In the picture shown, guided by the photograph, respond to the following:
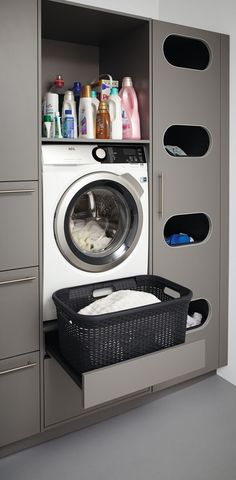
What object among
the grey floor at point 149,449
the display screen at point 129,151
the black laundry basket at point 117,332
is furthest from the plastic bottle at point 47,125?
the grey floor at point 149,449

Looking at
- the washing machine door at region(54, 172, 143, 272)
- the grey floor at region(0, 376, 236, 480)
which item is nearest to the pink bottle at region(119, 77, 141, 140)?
the washing machine door at region(54, 172, 143, 272)

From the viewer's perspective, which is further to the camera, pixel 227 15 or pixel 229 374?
pixel 229 374

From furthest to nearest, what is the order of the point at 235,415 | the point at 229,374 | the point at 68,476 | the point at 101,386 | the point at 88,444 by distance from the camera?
the point at 229,374 → the point at 235,415 → the point at 88,444 → the point at 68,476 → the point at 101,386

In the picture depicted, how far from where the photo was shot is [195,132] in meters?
2.74

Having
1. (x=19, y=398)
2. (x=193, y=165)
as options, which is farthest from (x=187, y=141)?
(x=19, y=398)

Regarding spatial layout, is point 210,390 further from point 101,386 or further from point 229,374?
point 101,386

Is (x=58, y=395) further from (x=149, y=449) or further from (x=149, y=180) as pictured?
(x=149, y=180)

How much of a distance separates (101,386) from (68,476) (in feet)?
1.76

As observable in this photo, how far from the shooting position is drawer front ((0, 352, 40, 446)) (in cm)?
204

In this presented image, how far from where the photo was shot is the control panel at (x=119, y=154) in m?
2.22

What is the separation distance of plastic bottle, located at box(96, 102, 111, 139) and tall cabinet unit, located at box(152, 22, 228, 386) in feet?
0.86

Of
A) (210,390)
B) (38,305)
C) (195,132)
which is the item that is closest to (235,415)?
(210,390)

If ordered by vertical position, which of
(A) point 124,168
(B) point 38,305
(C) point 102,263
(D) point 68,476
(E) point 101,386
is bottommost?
(D) point 68,476

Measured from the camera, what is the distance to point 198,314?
9.00 feet
